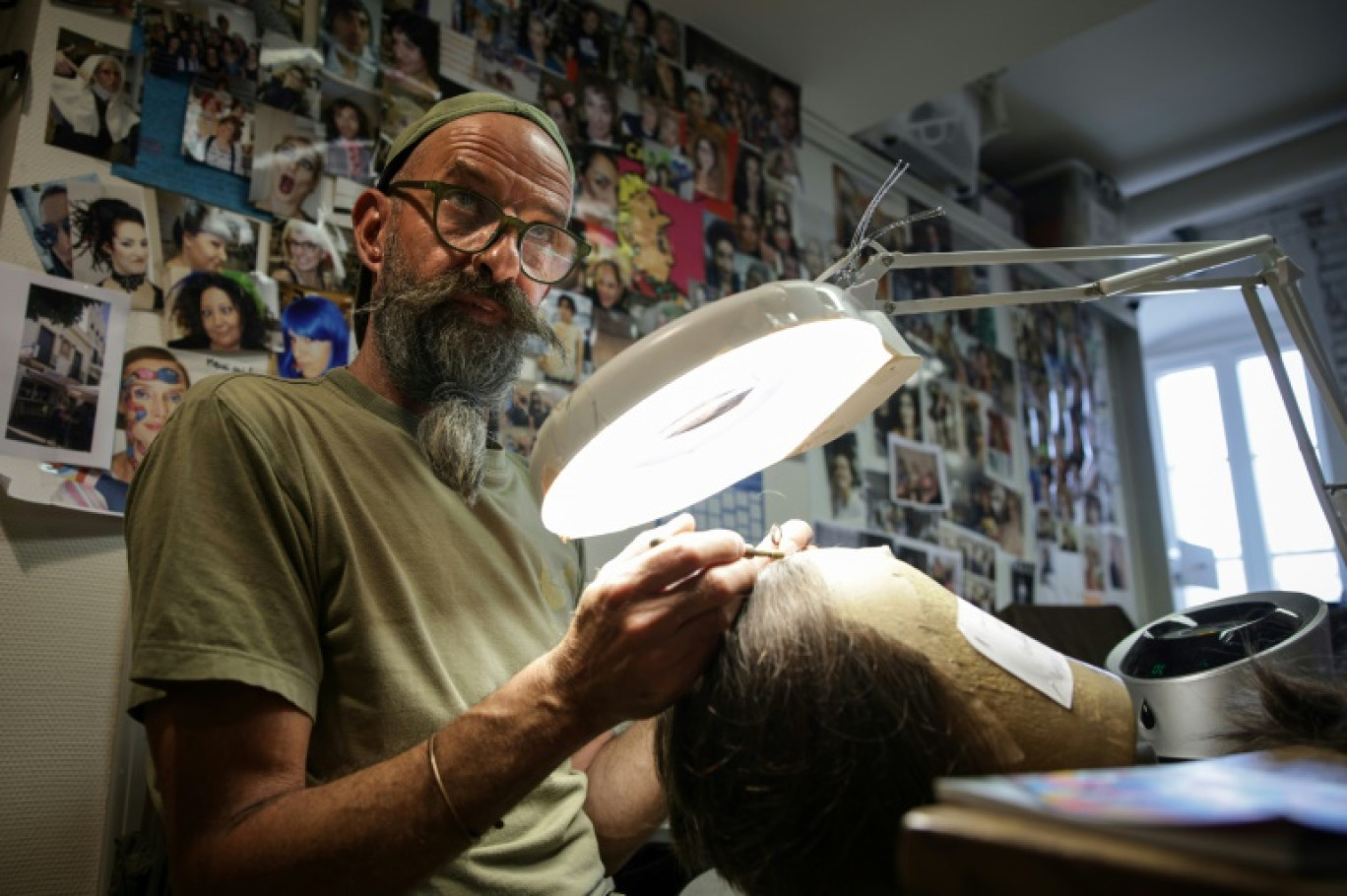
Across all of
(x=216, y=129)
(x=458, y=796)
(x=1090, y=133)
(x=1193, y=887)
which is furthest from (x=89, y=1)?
(x=1090, y=133)

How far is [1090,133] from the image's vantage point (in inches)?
113

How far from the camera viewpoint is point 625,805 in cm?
113

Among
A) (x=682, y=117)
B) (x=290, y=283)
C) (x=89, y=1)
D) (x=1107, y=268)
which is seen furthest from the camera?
(x=1107, y=268)

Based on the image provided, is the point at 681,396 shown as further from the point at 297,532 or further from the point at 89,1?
the point at 89,1

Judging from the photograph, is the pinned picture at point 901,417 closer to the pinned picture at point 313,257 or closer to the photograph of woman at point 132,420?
the pinned picture at point 313,257

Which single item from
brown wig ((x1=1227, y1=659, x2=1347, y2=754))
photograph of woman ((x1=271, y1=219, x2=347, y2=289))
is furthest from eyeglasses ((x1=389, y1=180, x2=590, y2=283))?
brown wig ((x1=1227, y1=659, x2=1347, y2=754))

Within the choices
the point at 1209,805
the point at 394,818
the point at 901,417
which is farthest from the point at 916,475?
the point at 1209,805

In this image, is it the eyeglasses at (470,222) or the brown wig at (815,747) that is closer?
the brown wig at (815,747)

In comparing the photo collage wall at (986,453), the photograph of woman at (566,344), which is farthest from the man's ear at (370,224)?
the photo collage wall at (986,453)

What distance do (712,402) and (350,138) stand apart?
103 cm

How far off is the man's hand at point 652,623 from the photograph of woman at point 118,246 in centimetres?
90

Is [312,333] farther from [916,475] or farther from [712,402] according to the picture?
[916,475]

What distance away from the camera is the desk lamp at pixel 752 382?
0.60 meters

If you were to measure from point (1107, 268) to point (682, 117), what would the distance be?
1965mm
